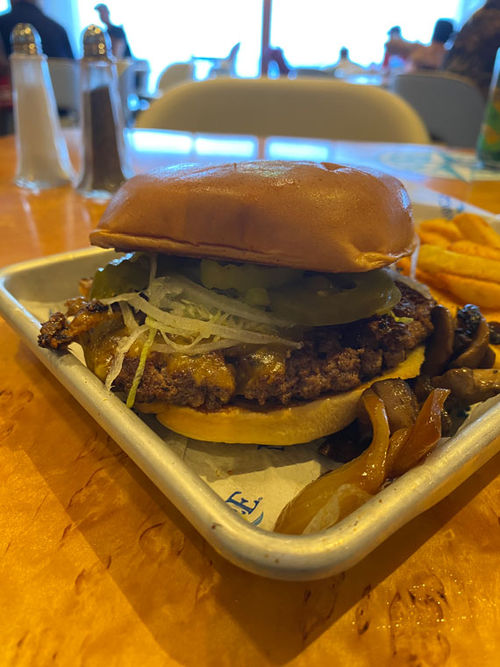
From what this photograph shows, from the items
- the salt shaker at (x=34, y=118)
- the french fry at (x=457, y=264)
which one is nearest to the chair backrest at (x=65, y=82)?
the salt shaker at (x=34, y=118)

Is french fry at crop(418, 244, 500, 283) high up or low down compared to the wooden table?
up

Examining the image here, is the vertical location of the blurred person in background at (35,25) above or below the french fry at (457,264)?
above

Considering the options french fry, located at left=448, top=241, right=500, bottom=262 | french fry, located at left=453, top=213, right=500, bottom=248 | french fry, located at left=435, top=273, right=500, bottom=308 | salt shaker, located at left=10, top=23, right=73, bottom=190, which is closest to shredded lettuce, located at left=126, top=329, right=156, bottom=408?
french fry, located at left=435, top=273, right=500, bottom=308

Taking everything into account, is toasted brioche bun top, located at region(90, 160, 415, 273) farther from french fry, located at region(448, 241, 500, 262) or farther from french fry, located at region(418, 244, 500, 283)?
french fry, located at region(448, 241, 500, 262)

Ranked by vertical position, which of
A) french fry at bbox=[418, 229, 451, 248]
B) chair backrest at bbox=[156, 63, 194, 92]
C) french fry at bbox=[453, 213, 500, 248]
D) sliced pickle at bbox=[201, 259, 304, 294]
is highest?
chair backrest at bbox=[156, 63, 194, 92]

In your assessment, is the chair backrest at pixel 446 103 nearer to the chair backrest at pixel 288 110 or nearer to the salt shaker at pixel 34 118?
the chair backrest at pixel 288 110

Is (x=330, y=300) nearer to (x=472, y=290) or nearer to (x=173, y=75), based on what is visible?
(x=472, y=290)
